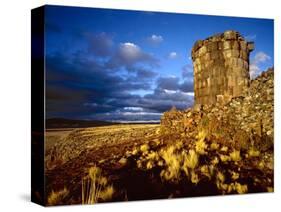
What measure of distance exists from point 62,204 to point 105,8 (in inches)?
112

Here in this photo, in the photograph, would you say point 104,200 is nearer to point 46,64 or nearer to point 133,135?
point 133,135

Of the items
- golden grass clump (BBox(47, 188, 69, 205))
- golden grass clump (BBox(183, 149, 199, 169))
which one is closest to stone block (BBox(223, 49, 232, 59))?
golden grass clump (BBox(183, 149, 199, 169))

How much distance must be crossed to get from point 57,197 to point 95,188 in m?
0.57

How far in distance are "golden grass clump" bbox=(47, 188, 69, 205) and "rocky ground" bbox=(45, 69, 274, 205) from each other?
0.01 metres

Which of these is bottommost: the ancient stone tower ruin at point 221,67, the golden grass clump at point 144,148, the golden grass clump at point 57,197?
the golden grass clump at point 57,197

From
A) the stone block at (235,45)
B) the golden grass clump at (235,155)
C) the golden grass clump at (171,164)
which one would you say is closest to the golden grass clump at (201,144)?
the golden grass clump at (171,164)

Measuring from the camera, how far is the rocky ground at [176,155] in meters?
9.88

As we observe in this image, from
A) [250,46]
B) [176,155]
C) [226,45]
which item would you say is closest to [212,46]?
[226,45]

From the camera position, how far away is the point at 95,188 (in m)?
9.92

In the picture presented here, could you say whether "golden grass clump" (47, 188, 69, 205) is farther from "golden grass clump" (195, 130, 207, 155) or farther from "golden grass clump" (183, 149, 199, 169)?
"golden grass clump" (195, 130, 207, 155)

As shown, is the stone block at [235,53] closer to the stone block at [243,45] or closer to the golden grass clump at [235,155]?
the stone block at [243,45]

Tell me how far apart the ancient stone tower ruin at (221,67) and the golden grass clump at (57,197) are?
260 centimetres

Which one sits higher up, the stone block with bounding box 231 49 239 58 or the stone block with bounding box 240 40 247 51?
the stone block with bounding box 240 40 247 51

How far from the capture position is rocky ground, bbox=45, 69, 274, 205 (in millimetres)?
9875
